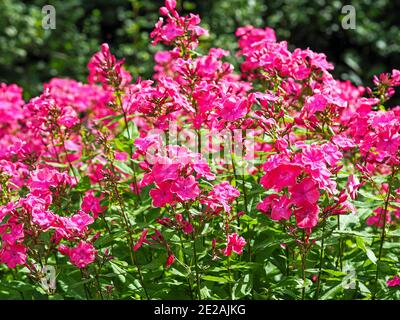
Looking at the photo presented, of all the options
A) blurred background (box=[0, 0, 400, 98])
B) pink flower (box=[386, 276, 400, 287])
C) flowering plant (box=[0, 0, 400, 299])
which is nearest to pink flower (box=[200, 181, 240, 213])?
flowering plant (box=[0, 0, 400, 299])

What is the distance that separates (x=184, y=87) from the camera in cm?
305

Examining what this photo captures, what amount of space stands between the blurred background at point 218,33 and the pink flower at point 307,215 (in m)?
5.68

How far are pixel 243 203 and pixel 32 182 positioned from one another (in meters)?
0.97

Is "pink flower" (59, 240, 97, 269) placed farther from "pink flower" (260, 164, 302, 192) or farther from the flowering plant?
"pink flower" (260, 164, 302, 192)

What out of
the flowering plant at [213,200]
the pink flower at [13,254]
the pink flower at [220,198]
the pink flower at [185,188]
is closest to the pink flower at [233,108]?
the flowering plant at [213,200]

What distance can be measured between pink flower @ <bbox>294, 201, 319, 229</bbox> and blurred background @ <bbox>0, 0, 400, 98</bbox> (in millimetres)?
5685

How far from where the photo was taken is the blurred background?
26.8 feet

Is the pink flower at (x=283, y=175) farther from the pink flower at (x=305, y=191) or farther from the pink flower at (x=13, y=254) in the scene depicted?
the pink flower at (x=13, y=254)

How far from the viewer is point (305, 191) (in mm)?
2342

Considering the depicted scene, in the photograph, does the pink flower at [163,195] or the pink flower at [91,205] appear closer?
the pink flower at [163,195]

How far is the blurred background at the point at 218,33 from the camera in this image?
8156 mm

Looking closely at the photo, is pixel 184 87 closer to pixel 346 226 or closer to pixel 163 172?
pixel 163 172

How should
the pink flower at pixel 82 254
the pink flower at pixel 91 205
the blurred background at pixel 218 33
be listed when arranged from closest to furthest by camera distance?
1. the pink flower at pixel 82 254
2. the pink flower at pixel 91 205
3. the blurred background at pixel 218 33

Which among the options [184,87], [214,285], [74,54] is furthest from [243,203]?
[74,54]
